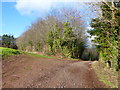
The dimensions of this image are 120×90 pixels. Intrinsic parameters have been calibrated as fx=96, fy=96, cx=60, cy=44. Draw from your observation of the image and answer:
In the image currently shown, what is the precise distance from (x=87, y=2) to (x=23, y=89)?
4533 millimetres

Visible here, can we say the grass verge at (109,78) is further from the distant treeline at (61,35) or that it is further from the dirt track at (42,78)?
the distant treeline at (61,35)

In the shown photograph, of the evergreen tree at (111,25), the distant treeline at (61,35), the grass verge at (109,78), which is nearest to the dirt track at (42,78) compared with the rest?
the grass verge at (109,78)

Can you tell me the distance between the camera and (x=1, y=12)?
383 centimetres

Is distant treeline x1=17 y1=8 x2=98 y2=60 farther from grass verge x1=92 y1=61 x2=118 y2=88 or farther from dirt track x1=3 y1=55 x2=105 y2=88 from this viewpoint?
dirt track x1=3 y1=55 x2=105 y2=88

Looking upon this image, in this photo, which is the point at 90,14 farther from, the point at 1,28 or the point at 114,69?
the point at 1,28

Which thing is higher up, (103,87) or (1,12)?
(1,12)

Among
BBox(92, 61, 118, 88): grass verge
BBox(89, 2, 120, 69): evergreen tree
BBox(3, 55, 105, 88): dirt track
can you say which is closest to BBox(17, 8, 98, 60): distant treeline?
BBox(89, 2, 120, 69): evergreen tree

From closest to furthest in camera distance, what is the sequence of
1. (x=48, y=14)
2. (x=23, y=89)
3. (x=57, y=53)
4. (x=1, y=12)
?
1. (x=23, y=89)
2. (x=1, y=12)
3. (x=57, y=53)
4. (x=48, y=14)

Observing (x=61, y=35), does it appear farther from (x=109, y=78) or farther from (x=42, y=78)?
(x=42, y=78)

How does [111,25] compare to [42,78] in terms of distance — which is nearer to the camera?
[42,78]

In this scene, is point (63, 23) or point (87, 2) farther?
point (63, 23)

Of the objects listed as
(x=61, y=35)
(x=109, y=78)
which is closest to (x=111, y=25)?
(x=109, y=78)

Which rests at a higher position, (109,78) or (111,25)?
(111,25)

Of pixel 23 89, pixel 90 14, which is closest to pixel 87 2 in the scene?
pixel 90 14
